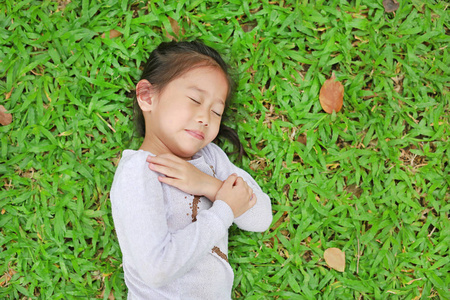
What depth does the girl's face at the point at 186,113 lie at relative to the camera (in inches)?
68.2

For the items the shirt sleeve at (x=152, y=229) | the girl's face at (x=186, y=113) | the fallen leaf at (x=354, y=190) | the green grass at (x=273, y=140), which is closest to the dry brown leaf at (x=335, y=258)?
the green grass at (x=273, y=140)

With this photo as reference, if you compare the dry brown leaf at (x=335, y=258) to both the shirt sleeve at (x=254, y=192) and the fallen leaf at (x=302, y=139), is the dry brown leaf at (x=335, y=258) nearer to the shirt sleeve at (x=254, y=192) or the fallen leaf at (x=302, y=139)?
the shirt sleeve at (x=254, y=192)

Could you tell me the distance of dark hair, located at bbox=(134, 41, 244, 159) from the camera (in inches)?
71.6

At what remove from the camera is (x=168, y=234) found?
60.8 inches

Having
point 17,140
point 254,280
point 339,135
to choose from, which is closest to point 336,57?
point 339,135

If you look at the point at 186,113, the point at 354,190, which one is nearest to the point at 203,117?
the point at 186,113

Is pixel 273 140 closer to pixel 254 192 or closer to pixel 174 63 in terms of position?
pixel 254 192

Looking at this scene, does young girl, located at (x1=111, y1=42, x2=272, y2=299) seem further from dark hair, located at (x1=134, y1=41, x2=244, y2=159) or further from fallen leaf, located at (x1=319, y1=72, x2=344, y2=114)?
fallen leaf, located at (x1=319, y1=72, x2=344, y2=114)

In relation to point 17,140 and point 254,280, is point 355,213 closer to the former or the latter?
point 254,280

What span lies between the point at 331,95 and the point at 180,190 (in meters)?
1.00

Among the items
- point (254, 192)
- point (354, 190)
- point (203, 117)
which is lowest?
point (354, 190)

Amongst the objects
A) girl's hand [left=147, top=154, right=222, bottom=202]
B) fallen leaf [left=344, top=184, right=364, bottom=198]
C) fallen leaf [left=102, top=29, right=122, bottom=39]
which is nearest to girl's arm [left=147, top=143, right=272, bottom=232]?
girl's hand [left=147, top=154, right=222, bottom=202]

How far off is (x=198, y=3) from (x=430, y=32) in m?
1.32

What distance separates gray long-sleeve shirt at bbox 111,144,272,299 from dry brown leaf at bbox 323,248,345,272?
1.67 ft
